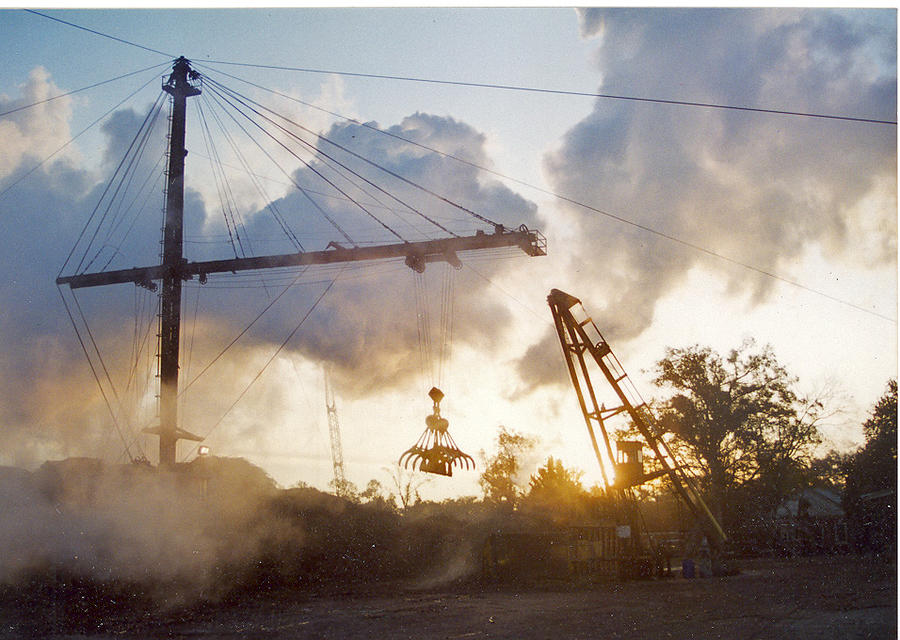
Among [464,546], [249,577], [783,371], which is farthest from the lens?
[783,371]

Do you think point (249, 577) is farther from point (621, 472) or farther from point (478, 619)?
point (621, 472)

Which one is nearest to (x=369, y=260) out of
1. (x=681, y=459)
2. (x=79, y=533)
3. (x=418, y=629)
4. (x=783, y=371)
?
(x=79, y=533)

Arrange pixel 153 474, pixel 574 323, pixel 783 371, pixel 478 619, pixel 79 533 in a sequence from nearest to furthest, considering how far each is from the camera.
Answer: pixel 478 619
pixel 79 533
pixel 153 474
pixel 574 323
pixel 783 371

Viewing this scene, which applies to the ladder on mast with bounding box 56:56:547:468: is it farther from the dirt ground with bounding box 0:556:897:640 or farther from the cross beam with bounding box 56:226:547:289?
the dirt ground with bounding box 0:556:897:640

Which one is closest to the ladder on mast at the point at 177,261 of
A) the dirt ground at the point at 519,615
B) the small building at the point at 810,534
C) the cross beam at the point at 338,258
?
the cross beam at the point at 338,258

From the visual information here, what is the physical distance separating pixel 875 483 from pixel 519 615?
39327mm

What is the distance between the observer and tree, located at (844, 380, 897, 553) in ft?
128

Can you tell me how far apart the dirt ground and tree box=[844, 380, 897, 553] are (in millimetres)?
19880

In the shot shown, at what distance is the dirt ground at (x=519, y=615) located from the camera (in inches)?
530

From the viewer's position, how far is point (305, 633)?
1387 centimetres

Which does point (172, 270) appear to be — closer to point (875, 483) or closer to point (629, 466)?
point (629, 466)

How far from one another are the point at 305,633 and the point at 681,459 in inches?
1341

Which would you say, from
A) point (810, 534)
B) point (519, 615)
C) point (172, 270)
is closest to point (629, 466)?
point (519, 615)

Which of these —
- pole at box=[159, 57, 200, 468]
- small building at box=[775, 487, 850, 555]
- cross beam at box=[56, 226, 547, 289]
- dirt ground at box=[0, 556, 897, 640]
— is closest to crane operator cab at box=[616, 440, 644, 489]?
dirt ground at box=[0, 556, 897, 640]
